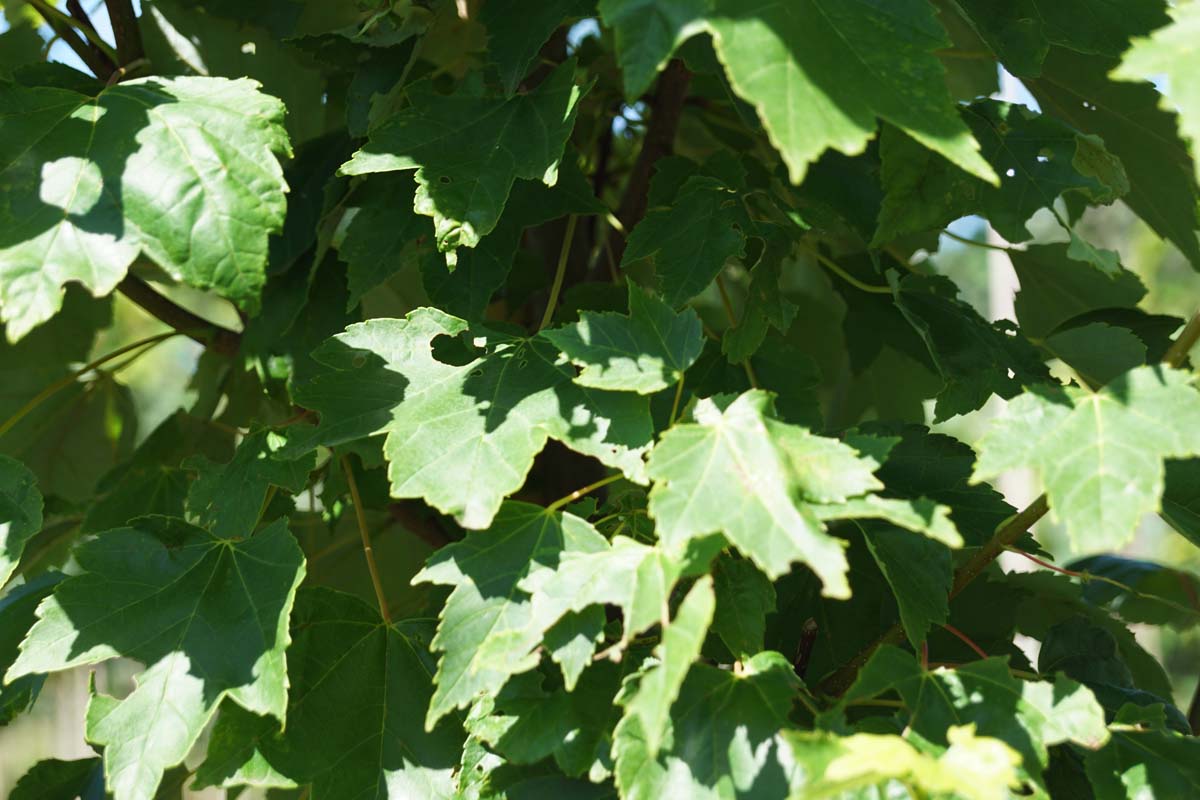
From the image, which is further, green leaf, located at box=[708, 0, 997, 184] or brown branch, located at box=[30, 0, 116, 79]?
brown branch, located at box=[30, 0, 116, 79]

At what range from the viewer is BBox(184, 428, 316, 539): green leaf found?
0.78 meters

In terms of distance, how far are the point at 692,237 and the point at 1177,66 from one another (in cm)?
34

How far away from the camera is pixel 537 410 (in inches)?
26.9

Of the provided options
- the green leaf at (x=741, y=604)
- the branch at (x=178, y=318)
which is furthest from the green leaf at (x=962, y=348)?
the branch at (x=178, y=318)

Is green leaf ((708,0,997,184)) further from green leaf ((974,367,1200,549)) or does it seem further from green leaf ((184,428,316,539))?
green leaf ((184,428,316,539))

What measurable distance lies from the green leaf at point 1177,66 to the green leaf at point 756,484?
23cm

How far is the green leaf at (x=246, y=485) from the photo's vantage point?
775 mm

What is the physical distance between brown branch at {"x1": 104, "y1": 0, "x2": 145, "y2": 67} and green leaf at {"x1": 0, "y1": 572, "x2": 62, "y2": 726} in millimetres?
454

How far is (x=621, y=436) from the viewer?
657 mm

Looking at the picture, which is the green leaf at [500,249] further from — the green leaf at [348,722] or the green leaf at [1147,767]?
the green leaf at [1147,767]

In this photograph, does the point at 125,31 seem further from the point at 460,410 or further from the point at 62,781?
the point at 62,781

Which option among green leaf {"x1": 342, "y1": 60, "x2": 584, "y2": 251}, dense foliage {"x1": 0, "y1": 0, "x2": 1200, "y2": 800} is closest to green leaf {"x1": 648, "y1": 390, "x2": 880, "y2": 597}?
dense foliage {"x1": 0, "y1": 0, "x2": 1200, "y2": 800}

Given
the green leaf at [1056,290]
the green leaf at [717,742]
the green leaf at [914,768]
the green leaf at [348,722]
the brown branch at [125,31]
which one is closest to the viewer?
the green leaf at [914,768]

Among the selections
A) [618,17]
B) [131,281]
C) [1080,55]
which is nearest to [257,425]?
[131,281]
